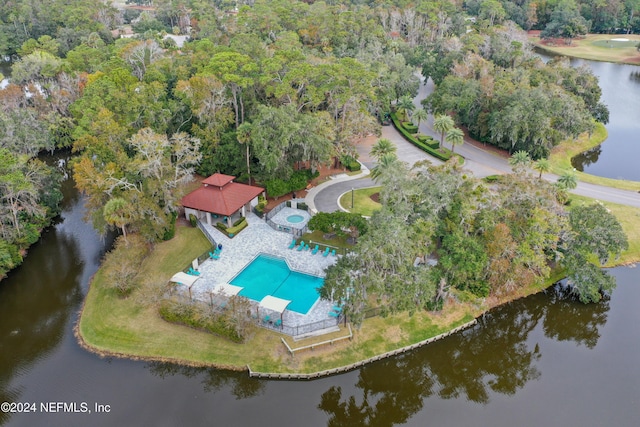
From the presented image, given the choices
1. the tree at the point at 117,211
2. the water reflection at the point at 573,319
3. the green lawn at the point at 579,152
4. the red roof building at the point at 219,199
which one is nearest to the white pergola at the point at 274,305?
the red roof building at the point at 219,199

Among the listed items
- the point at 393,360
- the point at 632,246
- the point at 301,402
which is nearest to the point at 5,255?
the point at 301,402

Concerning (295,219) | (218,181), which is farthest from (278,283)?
(218,181)

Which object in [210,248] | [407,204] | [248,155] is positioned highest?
[407,204]

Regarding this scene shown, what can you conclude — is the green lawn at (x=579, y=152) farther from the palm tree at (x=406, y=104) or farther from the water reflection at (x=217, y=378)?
the water reflection at (x=217, y=378)

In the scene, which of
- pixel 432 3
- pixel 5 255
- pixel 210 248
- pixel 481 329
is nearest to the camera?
pixel 481 329

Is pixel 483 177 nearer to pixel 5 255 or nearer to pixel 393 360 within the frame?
pixel 393 360

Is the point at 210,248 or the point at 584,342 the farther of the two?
A: the point at 210,248

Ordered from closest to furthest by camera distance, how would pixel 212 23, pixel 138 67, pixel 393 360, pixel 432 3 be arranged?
1. pixel 393 360
2. pixel 138 67
3. pixel 212 23
4. pixel 432 3
